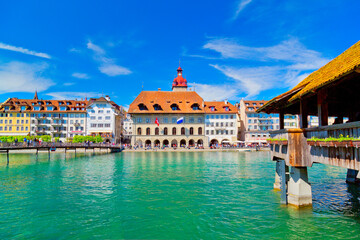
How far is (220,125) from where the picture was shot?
85188mm

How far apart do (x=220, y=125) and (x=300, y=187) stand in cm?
7165

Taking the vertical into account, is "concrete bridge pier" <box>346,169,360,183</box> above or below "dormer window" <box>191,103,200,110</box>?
below

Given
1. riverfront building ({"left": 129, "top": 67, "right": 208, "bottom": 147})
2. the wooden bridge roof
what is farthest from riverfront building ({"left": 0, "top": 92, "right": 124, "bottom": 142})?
the wooden bridge roof

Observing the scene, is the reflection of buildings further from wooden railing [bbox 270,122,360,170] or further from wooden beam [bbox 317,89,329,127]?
wooden beam [bbox 317,89,329,127]

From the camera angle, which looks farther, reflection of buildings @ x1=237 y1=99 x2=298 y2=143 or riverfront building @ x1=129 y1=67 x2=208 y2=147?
reflection of buildings @ x1=237 y1=99 x2=298 y2=143

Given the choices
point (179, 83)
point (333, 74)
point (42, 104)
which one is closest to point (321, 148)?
point (333, 74)

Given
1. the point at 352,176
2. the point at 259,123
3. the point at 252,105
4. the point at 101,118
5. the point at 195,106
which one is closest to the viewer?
the point at 352,176

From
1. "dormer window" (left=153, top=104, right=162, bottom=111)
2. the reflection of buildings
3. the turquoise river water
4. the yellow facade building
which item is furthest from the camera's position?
the reflection of buildings

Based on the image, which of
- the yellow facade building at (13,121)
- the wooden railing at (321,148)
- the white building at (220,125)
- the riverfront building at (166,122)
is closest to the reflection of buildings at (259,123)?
the white building at (220,125)

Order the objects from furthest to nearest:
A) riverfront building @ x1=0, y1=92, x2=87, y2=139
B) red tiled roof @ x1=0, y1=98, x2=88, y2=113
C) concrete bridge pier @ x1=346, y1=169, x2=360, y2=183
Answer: red tiled roof @ x1=0, y1=98, x2=88, y2=113, riverfront building @ x1=0, y1=92, x2=87, y2=139, concrete bridge pier @ x1=346, y1=169, x2=360, y2=183

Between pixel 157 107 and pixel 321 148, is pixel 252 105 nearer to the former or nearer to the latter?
pixel 157 107

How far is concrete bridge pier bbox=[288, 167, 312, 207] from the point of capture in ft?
44.5

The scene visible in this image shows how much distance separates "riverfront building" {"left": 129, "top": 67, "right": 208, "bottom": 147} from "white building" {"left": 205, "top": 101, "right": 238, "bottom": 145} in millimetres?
1968

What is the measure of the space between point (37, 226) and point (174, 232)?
22.1 feet
